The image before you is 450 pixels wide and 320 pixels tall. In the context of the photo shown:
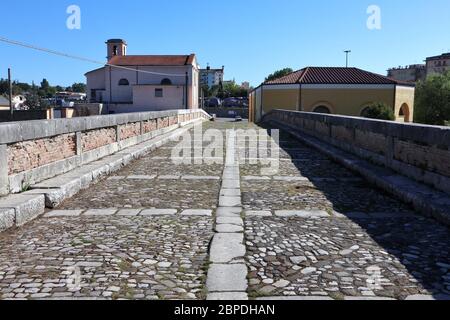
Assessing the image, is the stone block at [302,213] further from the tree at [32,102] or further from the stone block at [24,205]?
the tree at [32,102]

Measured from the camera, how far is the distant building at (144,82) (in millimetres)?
60688

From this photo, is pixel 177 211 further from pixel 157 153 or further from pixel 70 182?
pixel 157 153

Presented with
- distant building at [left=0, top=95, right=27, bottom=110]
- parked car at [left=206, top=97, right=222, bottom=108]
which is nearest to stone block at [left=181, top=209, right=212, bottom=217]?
distant building at [left=0, top=95, right=27, bottom=110]

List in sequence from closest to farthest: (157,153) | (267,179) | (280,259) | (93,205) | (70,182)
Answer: (280,259) → (93,205) → (70,182) → (267,179) → (157,153)

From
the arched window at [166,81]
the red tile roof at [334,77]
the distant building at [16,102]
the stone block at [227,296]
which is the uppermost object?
the arched window at [166,81]

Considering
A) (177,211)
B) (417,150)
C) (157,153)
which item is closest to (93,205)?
(177,211)

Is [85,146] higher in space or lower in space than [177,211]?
higher

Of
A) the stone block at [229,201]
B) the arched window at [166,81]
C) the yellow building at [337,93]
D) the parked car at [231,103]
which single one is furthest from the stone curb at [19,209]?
the parked car at [231,103]

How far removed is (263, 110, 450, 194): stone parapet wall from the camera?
6.34 metres

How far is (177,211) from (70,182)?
195cm

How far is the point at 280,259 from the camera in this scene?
4.10 metres

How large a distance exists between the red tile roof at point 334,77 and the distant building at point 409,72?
2744 inches

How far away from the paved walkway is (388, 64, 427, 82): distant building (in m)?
111

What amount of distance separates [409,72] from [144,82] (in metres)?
76.9
